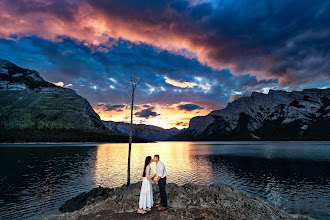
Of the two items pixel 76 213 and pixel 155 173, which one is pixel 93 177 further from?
pixel 155 173

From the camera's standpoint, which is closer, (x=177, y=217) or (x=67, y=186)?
(x=177, y=217)

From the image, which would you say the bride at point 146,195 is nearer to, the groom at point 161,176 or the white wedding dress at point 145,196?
the white wedding dress at point 145,196

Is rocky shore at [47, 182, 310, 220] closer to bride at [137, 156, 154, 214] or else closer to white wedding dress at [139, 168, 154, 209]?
bride at [137, 156, 154, 214]

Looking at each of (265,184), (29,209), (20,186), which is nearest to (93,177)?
(20,186)

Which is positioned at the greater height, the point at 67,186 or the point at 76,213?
the point at 76,213

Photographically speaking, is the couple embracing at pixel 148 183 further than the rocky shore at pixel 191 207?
Yes

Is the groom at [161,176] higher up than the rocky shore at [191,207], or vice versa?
the groom at [161,176]

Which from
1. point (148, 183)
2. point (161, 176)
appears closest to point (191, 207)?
point (161, 176)

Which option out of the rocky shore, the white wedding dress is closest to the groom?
the rocky shore

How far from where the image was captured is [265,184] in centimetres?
3975

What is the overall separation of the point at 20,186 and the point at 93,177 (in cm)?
1435

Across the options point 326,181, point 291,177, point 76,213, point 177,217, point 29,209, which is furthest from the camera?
point 291,177

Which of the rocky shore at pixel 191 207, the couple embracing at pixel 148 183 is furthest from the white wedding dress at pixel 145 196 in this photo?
the rocky shore at pixel 191 207

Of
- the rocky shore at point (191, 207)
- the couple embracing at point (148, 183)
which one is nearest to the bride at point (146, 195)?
the couple embracing at point (148, 183)
